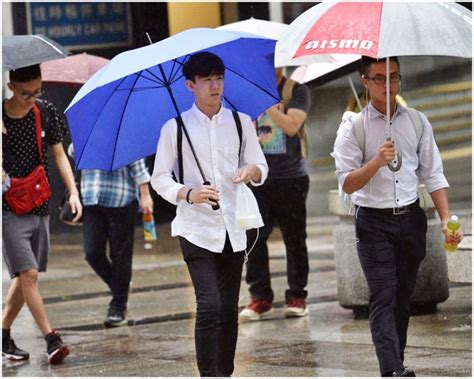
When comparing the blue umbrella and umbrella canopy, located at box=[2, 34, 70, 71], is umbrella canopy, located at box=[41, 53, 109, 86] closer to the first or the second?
umbrella canopy, located at box=[2, 34, 70, 71]

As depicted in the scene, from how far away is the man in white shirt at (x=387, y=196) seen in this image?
677cm

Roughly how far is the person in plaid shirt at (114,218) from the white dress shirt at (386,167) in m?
3.46

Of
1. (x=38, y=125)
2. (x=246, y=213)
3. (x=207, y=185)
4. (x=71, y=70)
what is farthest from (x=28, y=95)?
(x=246, y=213)

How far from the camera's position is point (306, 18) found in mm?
6727

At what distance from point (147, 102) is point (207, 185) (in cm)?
75

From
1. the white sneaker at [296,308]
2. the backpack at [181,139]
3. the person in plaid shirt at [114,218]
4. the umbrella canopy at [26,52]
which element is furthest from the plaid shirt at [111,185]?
the backpack at [181,139]

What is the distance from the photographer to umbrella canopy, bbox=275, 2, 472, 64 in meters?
6.26

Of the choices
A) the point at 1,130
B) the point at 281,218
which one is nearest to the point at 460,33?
the point at 1,130

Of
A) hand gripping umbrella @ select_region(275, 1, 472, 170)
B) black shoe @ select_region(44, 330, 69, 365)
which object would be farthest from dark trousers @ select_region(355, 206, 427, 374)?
black shoe @ select_region(44, 330, 69, 365)

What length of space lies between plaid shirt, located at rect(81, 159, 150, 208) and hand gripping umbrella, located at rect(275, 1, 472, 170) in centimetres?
355

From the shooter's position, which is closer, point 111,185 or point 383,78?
point 383,78

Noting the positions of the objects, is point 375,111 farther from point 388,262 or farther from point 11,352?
point 11,352

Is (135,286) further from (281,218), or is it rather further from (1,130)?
(1,130)

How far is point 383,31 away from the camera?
6.32 metres
